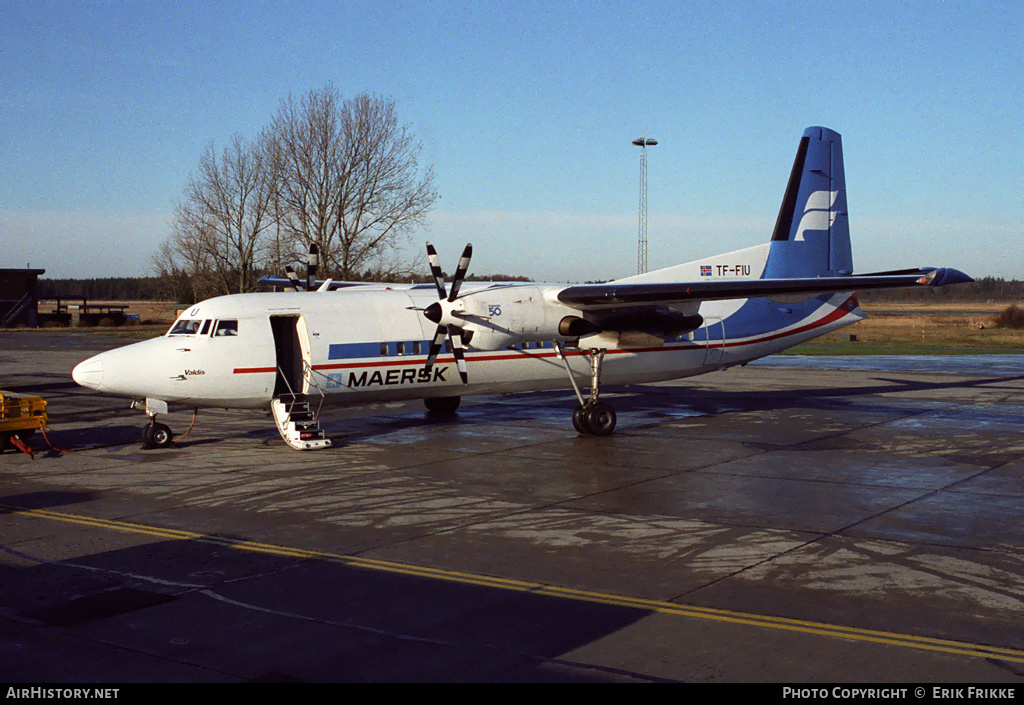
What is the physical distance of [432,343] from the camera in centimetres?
1930

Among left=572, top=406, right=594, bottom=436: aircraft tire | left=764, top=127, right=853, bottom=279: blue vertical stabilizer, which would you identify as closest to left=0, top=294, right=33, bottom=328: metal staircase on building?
left=572, top=406, right=594, bottom=436: aircraft tire

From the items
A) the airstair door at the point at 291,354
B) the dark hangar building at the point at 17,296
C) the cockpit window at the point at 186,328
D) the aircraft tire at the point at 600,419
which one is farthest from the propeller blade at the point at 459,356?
the dark hangar building at the point at 17,296

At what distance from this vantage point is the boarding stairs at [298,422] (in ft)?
59.9

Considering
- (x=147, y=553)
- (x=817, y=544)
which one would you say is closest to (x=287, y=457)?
(x=147, y=553)

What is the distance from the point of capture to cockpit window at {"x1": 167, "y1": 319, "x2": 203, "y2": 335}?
1819 cm

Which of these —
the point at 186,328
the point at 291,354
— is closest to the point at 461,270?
the point at 291,354

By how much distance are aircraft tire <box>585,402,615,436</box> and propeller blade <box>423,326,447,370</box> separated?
3765 mm

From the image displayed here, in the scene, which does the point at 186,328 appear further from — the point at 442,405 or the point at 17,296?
the point at 17,296

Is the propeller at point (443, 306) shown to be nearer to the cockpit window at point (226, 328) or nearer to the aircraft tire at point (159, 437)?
the cockpit window at point (226, 328)

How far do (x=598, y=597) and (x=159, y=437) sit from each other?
12985 millimetres

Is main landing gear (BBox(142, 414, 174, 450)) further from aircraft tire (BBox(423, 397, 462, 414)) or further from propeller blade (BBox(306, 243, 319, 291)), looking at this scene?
aircraft tire (BBox(423, 397, 462, 414))

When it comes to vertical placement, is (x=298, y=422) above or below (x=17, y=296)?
below
